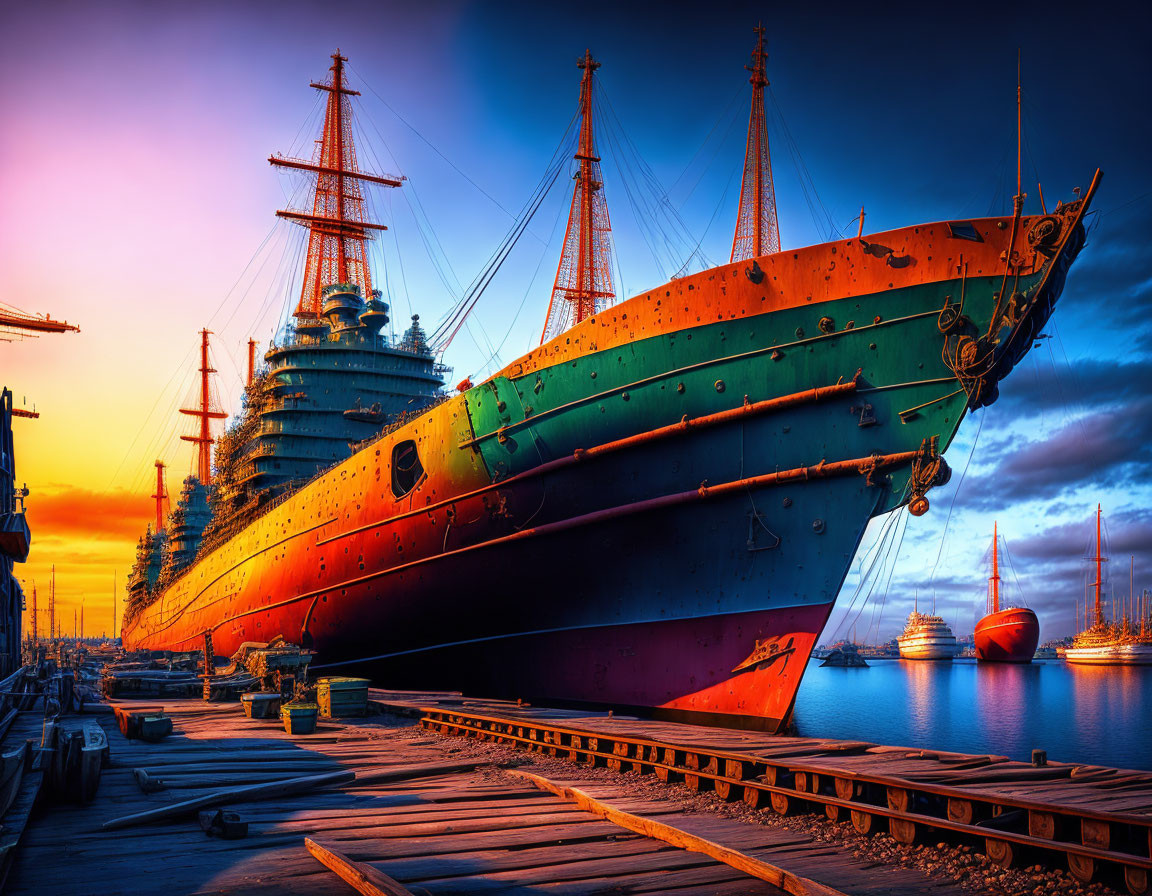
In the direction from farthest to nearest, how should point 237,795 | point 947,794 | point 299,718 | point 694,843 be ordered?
1. point 299,718
2. point 237,795
3. point 947,794
4. point 694,843

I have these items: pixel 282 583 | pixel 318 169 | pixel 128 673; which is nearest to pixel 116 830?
pixel 128 673

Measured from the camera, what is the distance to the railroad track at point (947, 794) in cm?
581

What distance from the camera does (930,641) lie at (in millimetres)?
98625

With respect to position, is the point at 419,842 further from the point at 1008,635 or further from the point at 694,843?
the point at 1008,635

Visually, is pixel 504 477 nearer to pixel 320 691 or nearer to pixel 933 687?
pixel 320 691

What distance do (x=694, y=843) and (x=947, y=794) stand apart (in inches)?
83.7

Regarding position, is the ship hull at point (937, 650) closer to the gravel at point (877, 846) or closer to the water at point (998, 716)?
the water at point (998, 716)

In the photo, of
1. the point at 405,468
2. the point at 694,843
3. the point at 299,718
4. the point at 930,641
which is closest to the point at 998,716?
the point at 405,468

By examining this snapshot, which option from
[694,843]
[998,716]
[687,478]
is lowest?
[998,716]

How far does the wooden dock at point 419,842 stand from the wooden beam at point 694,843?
0.6 inches

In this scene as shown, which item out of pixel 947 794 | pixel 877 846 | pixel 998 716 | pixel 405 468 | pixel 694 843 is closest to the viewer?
pixel 694 843

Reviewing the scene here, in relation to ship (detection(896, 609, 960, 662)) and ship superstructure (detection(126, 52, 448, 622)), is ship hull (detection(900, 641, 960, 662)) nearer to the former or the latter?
ship (detection(896, 609, 960, 662))

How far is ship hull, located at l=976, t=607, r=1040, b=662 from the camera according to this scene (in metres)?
69.7

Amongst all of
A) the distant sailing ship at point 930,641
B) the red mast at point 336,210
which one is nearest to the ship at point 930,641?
the distant sailing ship at point 930,641
